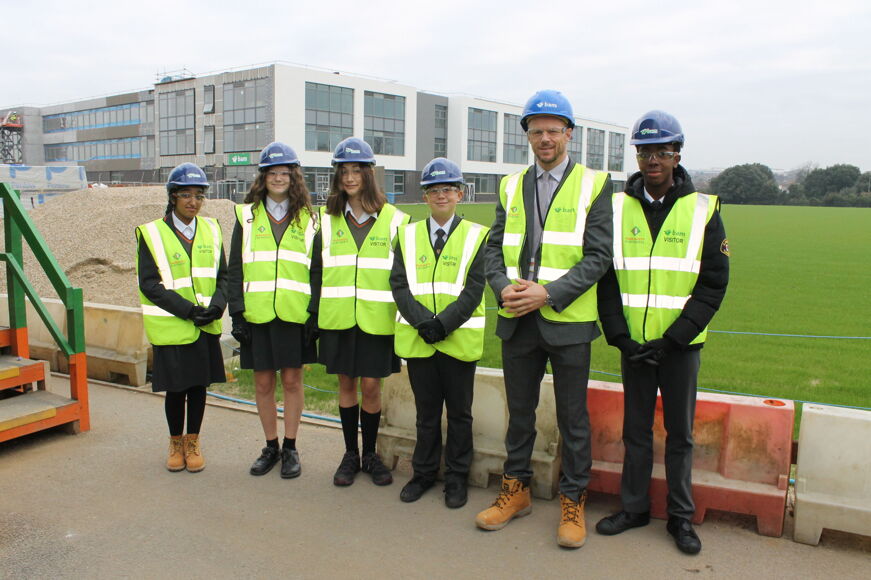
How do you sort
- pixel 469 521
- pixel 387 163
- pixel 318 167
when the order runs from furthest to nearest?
pixel 387 163
pixel 318 167
pixel 469 521

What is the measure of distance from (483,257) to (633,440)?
1.45 metres

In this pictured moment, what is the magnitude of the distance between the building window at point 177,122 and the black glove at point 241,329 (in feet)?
218

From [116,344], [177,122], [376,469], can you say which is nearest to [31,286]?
[116,344]

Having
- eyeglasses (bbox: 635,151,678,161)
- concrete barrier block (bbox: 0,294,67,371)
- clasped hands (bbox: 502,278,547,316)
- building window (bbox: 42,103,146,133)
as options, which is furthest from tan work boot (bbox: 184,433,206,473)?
building window (bbox: 42,103,146,133)

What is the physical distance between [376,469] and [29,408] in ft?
9.45

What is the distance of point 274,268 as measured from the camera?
15.9 feet

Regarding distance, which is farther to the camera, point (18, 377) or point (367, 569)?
point (18, 377)

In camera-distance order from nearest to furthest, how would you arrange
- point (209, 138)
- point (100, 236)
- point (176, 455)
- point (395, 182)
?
1. point (176, 455)
2. point (100, 236)
3. point (209, 138)
4. point (395, 182)

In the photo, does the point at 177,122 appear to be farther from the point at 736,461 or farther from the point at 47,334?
the point at 736,461

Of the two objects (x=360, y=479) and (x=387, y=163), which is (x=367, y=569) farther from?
(x=387, y=163)

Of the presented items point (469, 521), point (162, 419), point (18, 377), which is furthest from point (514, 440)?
point (18, 377)

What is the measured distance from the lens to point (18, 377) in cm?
560

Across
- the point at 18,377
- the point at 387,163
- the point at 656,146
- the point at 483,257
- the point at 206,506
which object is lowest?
the point at 206,506

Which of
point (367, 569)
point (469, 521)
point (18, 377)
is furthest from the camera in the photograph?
point (18, 377)
